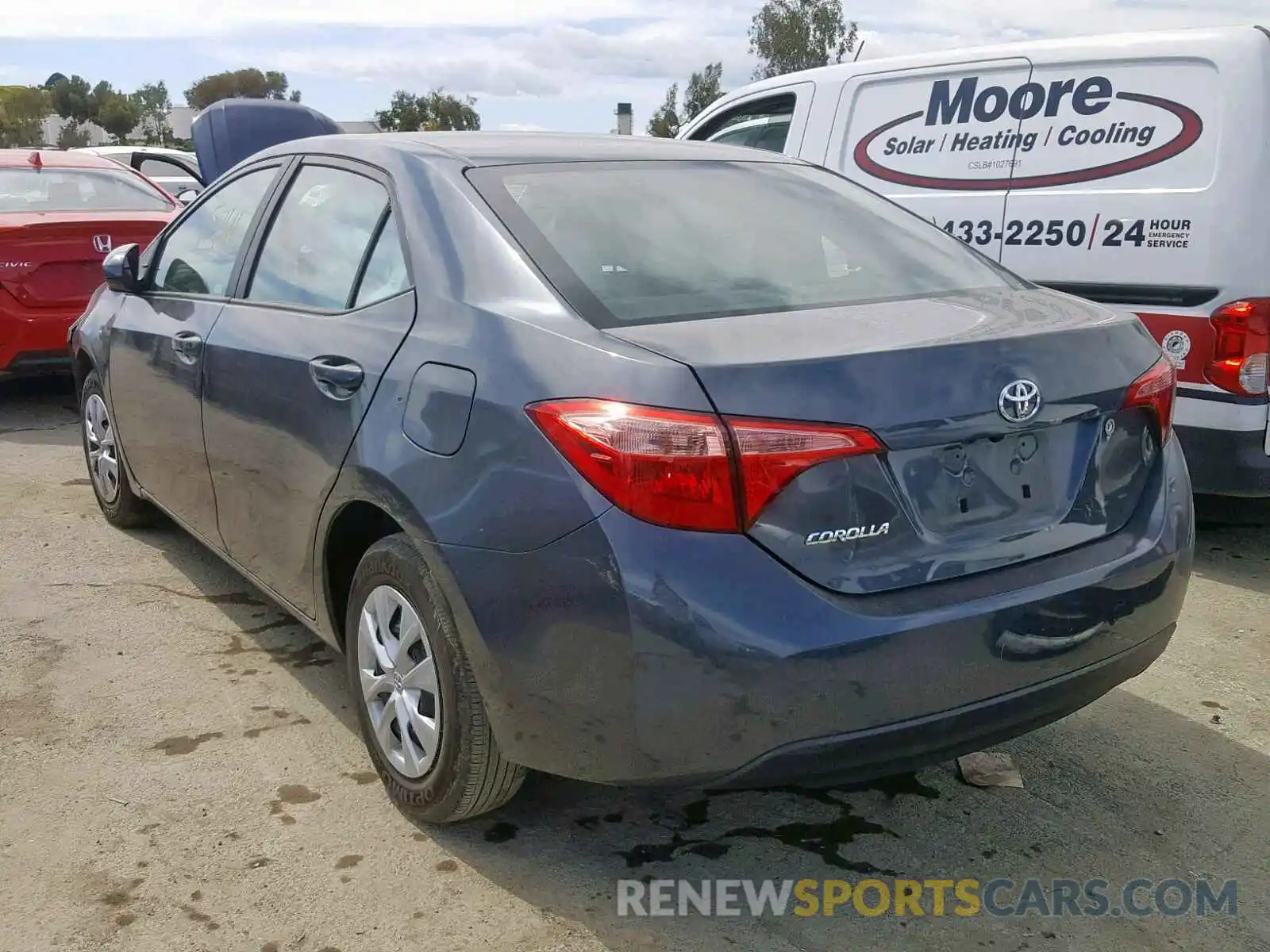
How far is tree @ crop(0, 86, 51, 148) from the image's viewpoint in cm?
8612

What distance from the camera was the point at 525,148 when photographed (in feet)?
10.9

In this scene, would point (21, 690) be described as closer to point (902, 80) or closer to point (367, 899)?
point (367, 899)

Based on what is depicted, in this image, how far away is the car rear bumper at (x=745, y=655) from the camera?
88.7 inches

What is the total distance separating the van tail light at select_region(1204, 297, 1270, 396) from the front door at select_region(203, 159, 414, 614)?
10.1 ft

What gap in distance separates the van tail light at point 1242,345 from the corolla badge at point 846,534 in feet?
9.15

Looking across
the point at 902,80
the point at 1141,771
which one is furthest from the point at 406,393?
the point at 902,80

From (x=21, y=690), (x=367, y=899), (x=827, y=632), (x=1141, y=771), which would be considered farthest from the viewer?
(x=21, y=690)

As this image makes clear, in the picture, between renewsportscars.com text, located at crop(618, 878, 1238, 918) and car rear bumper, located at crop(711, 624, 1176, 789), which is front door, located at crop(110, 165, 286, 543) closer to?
renewsportscars.com text, located at crop(618, 878, 1238, 918)

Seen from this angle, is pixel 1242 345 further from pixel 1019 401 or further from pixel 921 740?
pixel 921 740

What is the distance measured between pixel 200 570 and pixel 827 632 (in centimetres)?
314

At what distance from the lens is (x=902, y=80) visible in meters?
6.01

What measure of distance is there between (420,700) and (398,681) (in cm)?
9

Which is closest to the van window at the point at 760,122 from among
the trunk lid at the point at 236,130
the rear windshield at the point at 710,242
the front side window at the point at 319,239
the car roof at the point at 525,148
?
the car roof at the point at 525,148

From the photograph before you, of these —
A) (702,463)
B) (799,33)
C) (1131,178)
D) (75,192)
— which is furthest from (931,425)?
(799,33)
